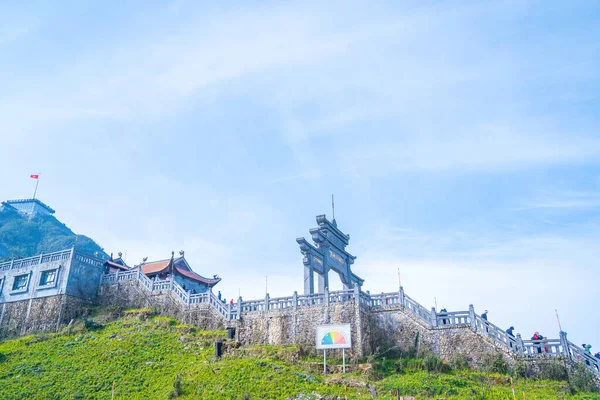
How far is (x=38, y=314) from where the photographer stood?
35562mm

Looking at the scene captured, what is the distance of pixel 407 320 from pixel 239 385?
9.57 m

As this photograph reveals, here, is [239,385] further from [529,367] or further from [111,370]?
[529,367]

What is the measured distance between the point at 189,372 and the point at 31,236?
262 ft

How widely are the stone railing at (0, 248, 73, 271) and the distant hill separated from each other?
5208 cm

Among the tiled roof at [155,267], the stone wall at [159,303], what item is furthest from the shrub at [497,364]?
the tiled roof at [155,267]

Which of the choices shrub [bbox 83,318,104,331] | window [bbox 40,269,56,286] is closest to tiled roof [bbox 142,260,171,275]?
window [bbox 40,269,56,286]

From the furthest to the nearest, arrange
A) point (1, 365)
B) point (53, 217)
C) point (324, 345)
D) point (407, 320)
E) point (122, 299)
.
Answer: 1. point (53, 217)
2. point (122, 299)
3. point (1, 365)
4. point (407, 320)
5. point (324, 345)

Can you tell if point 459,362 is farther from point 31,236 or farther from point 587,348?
point 31,236

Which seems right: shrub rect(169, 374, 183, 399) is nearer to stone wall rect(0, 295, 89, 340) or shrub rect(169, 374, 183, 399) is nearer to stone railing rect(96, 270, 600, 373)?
stone railing rect(96, 270, 600, 373)

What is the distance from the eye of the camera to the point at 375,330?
92.9 feet

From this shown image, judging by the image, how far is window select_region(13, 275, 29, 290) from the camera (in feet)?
123

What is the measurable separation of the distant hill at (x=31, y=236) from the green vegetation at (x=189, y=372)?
209 ft

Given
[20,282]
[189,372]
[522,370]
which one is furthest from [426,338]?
[20,282]

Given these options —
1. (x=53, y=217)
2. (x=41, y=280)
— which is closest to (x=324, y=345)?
(x=41, y=280)
